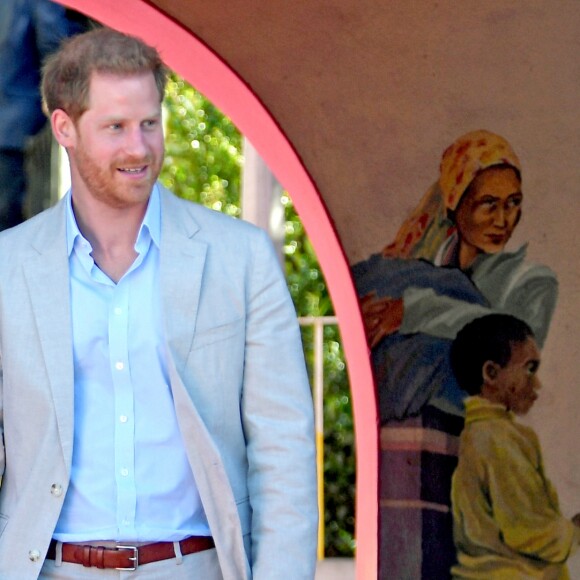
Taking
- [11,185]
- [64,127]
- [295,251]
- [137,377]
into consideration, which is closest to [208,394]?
[137,377]

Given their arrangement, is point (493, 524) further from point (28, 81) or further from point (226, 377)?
point (28, 81)

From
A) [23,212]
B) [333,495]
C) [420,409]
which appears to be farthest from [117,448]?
[333,495]

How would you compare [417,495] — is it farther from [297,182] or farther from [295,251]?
[295,251]

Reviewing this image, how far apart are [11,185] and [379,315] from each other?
5.53 ft

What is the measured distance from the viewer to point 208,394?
9.59 ft

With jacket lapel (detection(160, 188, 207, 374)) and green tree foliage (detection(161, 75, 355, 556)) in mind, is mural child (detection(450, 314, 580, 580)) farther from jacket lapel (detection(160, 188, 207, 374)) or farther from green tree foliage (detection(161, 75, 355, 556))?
green tree foliage (detection(161, 75, 355, 556))

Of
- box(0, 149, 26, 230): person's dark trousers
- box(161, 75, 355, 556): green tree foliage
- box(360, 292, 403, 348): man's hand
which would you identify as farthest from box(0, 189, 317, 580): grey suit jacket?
box(161, 75, 355, 556): green tree foliage

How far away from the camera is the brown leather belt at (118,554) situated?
2830mm

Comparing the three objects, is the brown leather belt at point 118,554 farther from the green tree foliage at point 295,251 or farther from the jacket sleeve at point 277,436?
the green tree foliage at point 295,251

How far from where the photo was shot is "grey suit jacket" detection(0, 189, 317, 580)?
9.40 feet

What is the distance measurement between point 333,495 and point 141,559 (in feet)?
23.5

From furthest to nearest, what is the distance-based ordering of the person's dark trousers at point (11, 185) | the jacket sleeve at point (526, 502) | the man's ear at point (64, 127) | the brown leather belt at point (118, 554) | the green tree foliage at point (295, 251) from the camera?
the green tree foliage at point (295, 251), the person's dark trousers at point (11, 185), the jacket sleeve at point (526, 502), the man's ear at point (64, 127), the brown leather belt at point (118, 554)

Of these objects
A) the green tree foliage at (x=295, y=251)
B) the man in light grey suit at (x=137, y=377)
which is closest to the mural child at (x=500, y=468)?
the man in light grey suit at (x=137, y=377)

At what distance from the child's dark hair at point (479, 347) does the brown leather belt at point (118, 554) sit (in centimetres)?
166
